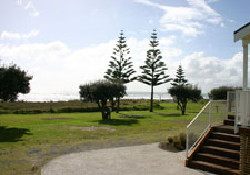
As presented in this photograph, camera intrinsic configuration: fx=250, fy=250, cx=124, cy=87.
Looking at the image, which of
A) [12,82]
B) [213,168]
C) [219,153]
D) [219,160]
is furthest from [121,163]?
[12,82]

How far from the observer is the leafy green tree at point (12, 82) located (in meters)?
18.1

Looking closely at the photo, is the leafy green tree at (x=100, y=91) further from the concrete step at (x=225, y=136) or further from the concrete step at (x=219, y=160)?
the concrete step at (x=219, y=160)

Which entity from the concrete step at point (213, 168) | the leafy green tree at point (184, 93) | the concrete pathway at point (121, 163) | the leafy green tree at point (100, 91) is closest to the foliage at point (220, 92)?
the leafy green tree at point (184, 93)

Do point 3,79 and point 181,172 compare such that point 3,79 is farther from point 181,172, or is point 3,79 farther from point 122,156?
point 181,172

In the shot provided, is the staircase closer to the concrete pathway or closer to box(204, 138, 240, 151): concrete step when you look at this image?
box(204, 138, 240, 151): concrete step

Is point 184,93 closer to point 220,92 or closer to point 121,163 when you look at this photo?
point 220,92

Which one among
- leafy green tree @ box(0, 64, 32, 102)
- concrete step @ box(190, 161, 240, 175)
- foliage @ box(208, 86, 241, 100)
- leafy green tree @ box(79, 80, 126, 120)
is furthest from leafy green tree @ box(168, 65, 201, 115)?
concrete step @ box(190, 161, 240, 175)

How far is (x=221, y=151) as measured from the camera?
7.79 m

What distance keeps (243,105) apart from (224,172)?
6.42 feet

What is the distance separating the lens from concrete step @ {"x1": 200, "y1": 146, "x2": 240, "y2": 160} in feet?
24.5

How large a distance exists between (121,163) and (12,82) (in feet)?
43.6

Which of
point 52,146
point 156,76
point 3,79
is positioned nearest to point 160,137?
point 52,146

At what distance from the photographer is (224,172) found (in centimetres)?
700

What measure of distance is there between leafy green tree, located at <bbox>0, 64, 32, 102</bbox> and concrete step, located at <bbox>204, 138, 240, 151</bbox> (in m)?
14.9
